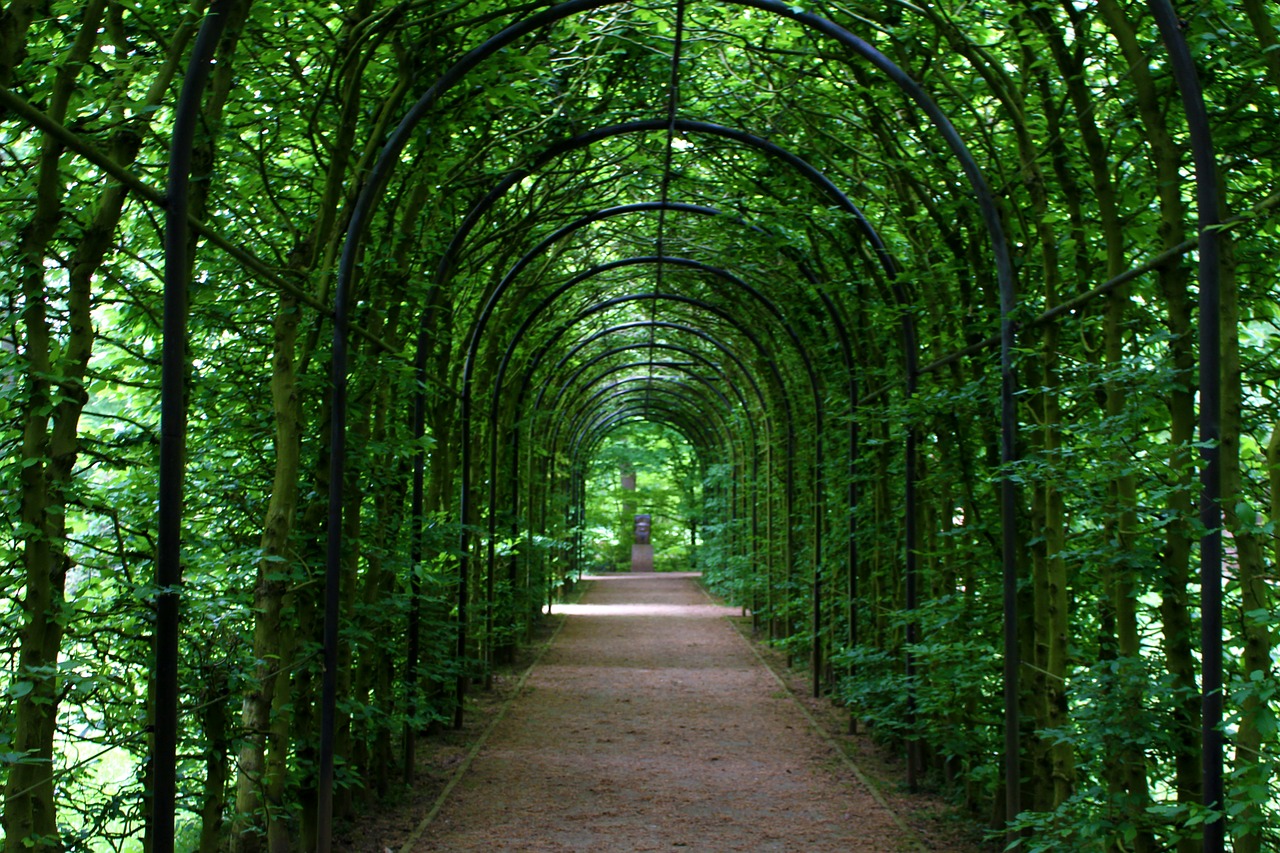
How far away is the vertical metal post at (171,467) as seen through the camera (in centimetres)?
280

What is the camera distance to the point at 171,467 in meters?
2.86

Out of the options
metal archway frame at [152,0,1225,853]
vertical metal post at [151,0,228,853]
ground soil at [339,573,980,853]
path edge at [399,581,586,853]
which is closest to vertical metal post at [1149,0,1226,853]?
metal archway frame at [152,0,1225,853]

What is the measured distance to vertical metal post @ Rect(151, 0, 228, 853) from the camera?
2799mm

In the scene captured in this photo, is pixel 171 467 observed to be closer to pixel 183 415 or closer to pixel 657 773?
pixel 183 415

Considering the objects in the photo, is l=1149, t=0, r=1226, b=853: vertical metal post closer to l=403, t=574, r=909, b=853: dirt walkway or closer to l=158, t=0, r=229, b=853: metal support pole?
l=158, t=0, r=229, b=853: metal support pole

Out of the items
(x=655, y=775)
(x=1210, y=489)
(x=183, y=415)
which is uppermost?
(x=183, y=415)

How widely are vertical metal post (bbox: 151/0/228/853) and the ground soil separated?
2.95 meters

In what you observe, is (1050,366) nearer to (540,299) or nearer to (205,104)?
(205,104)

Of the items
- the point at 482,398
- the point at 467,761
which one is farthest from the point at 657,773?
the point at 482,398

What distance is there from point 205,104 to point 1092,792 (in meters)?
3.48

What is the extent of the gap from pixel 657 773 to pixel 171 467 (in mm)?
5238

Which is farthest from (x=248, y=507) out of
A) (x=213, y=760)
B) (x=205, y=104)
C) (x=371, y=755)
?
(x=371, y=755)

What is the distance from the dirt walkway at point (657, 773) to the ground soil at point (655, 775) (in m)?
0.01

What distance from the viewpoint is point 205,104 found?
3.84 m
